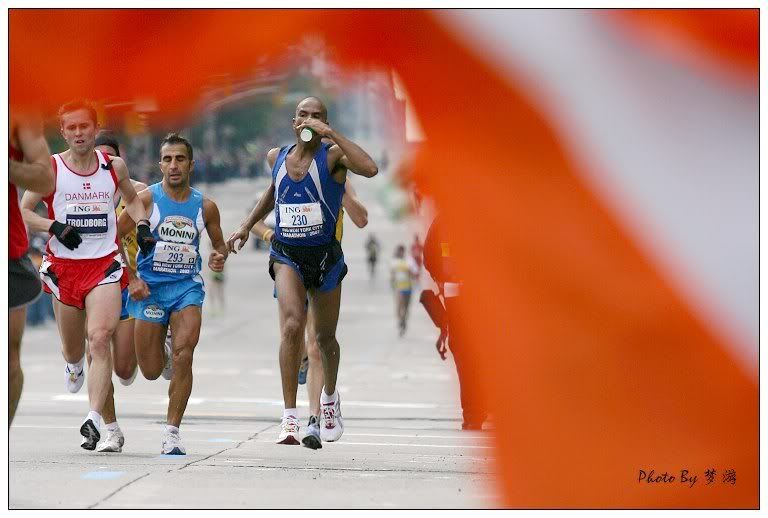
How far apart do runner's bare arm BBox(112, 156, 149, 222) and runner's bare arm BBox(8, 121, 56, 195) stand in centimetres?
185

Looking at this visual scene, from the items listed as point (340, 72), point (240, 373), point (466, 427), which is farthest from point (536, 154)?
point (240, 373)

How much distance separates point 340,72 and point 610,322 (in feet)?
6.26

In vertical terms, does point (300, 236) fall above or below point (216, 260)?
above

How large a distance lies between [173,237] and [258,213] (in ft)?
1.83

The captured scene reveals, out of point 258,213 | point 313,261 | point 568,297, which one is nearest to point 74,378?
point 258,213

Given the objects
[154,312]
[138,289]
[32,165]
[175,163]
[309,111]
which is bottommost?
[154,312]

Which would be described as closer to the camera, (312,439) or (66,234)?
(66,234)

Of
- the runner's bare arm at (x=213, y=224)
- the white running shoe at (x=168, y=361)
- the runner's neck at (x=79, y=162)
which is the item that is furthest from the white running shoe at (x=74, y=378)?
the runner's neck at (x=79, y=162)

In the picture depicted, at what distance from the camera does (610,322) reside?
865cm

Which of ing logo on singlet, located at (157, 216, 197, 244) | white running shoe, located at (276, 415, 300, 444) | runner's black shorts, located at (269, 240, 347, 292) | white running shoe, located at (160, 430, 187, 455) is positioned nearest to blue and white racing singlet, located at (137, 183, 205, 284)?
ing logo on singlet, located at (157, 216, 197, 244)

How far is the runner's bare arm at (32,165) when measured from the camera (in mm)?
7922

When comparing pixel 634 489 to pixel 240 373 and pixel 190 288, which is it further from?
pixel 240 373

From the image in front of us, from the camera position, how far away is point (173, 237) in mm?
10344

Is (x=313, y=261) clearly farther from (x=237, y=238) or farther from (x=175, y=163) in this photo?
(x=175, y=163)
